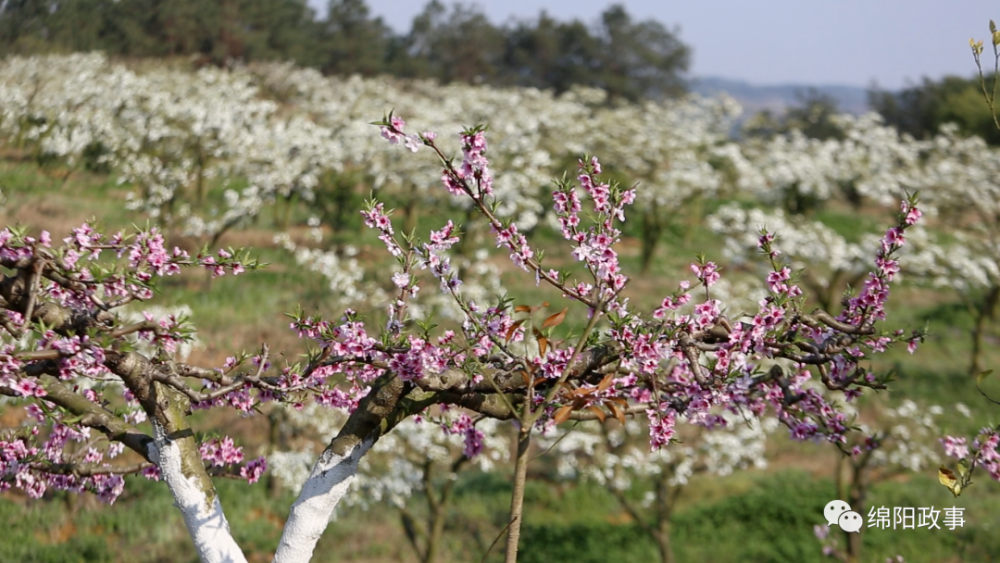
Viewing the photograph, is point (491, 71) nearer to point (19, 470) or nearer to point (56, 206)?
point (56, 206)

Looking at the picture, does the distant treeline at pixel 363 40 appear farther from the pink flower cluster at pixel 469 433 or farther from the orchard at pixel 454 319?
the pink flower cluster at pixel 469 433

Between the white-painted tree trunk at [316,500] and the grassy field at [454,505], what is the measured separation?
586 centimetres

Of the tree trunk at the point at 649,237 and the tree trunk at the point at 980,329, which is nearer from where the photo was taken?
the tree trunk at the point at 980,329

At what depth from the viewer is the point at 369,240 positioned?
22.1 m

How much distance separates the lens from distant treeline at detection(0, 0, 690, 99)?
20.2 m

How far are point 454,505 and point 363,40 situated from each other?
42.8 m

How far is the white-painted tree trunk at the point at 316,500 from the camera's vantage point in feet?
12.6

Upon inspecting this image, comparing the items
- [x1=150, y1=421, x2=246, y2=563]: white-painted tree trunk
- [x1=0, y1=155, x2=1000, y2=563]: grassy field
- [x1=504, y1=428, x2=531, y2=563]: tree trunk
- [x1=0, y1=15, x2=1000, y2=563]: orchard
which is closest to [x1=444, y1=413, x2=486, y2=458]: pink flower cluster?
[x1=0, y1=15, x2=1000, y2=563]: orchard

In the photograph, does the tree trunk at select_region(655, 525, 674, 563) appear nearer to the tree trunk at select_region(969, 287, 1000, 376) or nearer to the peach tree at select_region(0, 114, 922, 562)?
the peach tree at select_region(0, 114, 922, 562)

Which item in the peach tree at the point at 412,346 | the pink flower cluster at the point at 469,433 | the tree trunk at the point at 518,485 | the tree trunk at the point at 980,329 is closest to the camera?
the tree trunk at the point at 518,485

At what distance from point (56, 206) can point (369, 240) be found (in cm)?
790

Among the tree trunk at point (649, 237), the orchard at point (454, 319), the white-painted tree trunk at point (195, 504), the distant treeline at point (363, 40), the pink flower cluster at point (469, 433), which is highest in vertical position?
the distant treeline at point (363, 40)

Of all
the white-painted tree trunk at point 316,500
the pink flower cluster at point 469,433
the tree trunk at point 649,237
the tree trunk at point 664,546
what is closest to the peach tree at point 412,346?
the white-painted tree trunk at point 316,500

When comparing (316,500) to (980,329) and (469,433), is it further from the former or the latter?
(980,329)
